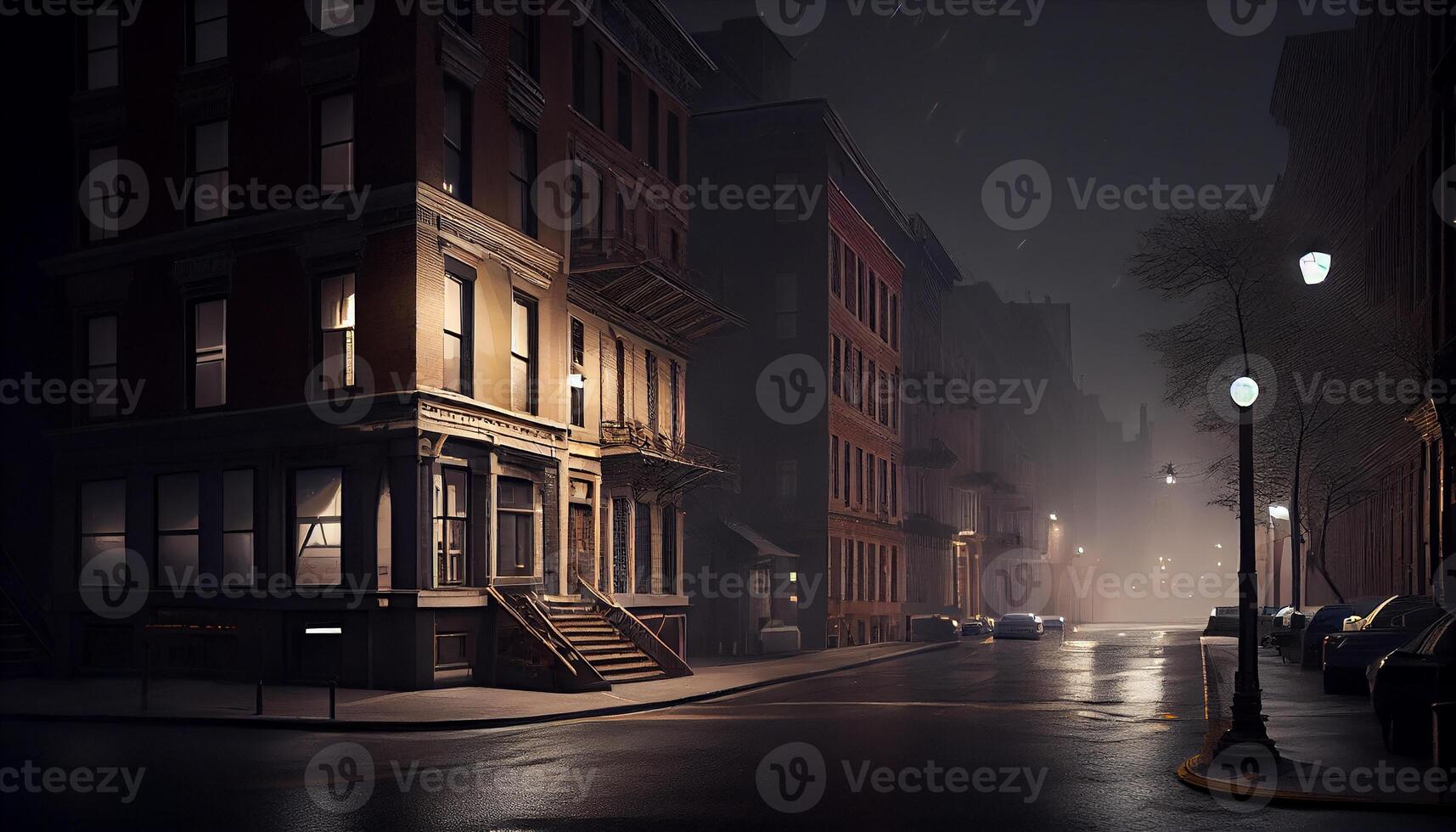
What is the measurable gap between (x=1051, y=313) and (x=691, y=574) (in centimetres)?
13453

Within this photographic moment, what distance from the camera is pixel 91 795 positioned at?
42.5 ft

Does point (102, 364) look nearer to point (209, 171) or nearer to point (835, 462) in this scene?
point (209, 171)

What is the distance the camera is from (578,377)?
109 ft

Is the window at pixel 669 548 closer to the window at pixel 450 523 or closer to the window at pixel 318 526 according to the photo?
the window at pixel 450 523

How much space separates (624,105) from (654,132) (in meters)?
2.18

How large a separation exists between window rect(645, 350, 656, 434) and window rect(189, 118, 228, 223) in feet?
43.1

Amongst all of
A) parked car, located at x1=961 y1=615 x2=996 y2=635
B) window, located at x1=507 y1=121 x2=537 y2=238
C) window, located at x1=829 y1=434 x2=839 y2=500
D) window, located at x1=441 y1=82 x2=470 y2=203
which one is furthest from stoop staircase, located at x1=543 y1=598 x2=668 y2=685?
parked car, located at x1=961 y1=615 x2=996 y2=635

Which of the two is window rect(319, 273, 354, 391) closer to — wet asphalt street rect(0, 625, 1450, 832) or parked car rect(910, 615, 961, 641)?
wet asphalt street rect(0, 625, 1450, 832)

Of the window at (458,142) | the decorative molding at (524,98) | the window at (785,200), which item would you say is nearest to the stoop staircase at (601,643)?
the window at (458,142)

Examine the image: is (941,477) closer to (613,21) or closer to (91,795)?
(613,21)

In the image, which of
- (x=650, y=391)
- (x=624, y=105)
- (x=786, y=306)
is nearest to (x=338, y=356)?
(x=650, y=391)

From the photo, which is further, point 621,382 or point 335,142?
point 621,382

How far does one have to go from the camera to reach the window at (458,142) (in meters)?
28.1

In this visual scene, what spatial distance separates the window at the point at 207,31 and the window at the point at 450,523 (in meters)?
10.9
